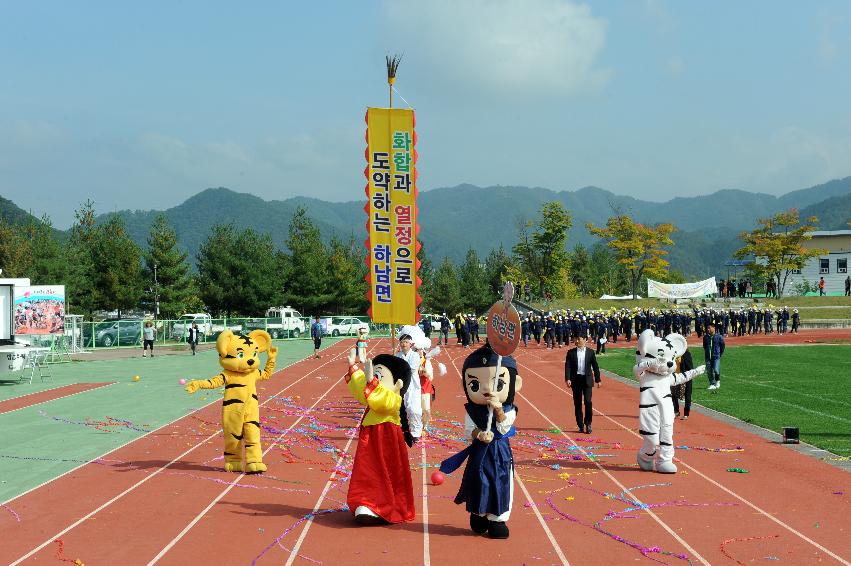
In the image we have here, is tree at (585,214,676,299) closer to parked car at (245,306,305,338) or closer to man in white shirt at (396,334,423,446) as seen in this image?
parked car at (245,306,305,338)

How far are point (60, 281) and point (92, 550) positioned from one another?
4757 cm

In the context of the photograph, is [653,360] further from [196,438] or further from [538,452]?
[196,438]

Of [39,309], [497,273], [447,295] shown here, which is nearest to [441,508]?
[39,309]

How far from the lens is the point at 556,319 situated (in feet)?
142

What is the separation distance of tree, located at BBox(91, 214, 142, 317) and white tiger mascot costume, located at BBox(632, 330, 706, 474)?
52.6 m

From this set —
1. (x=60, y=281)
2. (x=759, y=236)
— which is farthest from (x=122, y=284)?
(x=759, y=236)

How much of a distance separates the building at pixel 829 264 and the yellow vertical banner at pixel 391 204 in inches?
2636

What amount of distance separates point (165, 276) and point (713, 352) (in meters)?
47.7

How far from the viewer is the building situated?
70625mm

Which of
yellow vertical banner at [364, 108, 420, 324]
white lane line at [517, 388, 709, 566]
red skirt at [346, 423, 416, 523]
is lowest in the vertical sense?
white lane line at [517, 388, 709, 566]

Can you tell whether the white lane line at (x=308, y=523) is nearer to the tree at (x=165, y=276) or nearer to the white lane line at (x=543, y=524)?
the white lane line at (x=543, y=524)

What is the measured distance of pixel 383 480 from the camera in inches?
341

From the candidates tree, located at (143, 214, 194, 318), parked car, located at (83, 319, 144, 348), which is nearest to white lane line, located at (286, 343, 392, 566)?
parked car, located at (83, 319, 144, 348)

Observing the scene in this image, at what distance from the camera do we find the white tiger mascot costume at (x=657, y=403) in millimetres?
11367
